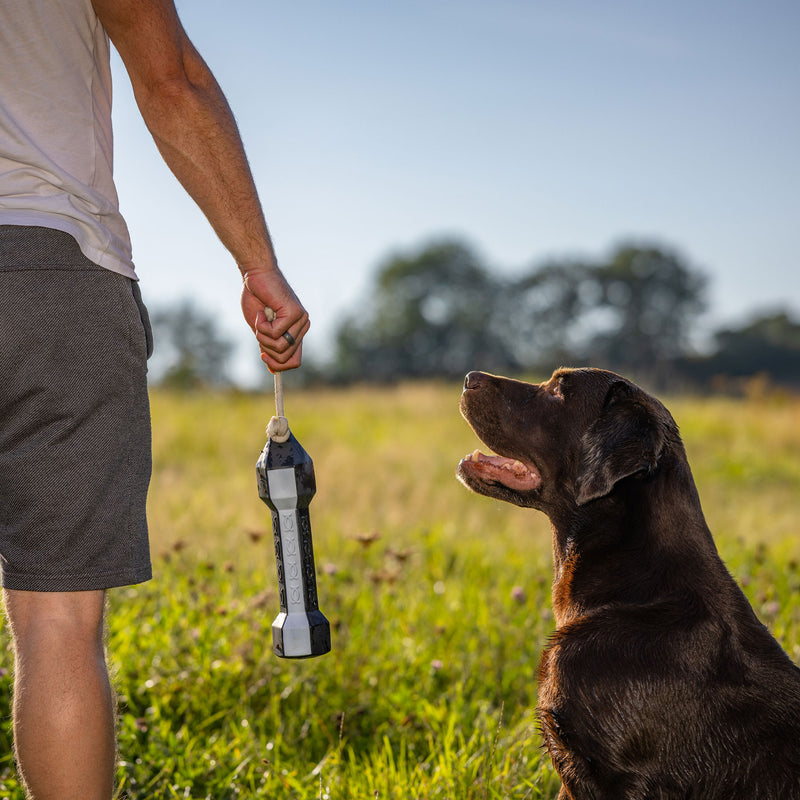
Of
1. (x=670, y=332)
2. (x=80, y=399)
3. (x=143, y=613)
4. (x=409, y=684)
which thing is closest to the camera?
(x=80, y=399)

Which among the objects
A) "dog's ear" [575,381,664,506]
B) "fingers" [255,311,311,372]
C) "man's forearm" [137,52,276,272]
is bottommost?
"dog's ear" [575,381,664,506]

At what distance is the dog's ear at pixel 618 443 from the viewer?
2.38 metres

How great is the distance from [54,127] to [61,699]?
1.25m

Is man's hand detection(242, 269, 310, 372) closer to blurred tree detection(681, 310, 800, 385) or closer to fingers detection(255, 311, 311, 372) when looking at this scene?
fingers detection(255, 311, 311, 372)

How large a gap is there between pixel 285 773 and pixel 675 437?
5.31 ft

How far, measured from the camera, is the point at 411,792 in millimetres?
2459

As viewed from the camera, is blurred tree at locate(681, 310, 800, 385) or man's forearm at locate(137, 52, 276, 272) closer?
man's forearm at locate(137, 52, 276, 272)

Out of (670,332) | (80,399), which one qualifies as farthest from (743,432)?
(670,332)

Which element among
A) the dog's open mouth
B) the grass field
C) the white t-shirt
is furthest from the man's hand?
the grass field

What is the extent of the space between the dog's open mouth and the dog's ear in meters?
0.20

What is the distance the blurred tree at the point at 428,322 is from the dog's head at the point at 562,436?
57540 millimetres

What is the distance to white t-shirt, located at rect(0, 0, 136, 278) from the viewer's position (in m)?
1.79

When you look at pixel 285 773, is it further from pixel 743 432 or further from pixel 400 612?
pixel 743 432

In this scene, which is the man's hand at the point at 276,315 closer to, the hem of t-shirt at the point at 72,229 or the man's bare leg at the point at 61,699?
the hem of t-shirt at the point at 72,229
